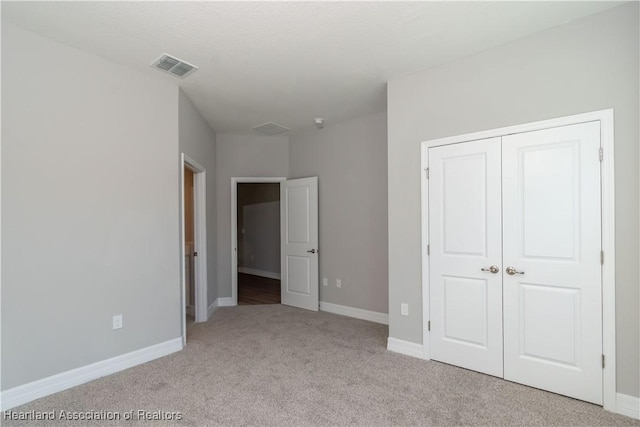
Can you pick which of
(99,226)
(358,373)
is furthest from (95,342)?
(358,373)

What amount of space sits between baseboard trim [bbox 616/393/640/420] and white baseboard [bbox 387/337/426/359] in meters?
1.35

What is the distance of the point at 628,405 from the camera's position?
2193mm

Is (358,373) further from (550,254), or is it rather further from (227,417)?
(550,254)

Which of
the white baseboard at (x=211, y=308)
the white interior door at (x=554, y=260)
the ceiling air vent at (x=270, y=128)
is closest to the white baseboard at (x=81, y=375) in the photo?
the white baseboard at (x=211, y=308)

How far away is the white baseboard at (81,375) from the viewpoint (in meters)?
2.32

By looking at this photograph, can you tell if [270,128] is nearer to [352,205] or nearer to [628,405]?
[352,205]

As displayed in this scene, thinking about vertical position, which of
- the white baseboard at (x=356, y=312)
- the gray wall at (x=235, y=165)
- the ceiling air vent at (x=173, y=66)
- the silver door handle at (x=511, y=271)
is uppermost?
the ceiling air vent at (x=173, y=66)

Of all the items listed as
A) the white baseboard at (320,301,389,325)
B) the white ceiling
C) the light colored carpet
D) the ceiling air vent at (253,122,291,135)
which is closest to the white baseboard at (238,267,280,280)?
the white baseboard at (320,301,389,325)

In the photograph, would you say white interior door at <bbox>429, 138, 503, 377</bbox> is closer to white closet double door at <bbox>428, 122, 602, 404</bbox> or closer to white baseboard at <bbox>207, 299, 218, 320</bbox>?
white closet double door at <bbox>428, 122, 602, 404</bbox>

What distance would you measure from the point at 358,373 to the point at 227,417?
1124 millimetres

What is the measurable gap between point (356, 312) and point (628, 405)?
2.83 metres

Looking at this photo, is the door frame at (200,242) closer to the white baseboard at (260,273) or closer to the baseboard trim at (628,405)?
the white baseboard at (260,273)

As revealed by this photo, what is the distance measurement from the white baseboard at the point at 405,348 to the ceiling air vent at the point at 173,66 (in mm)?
3196

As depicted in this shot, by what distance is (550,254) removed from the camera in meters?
2.50
